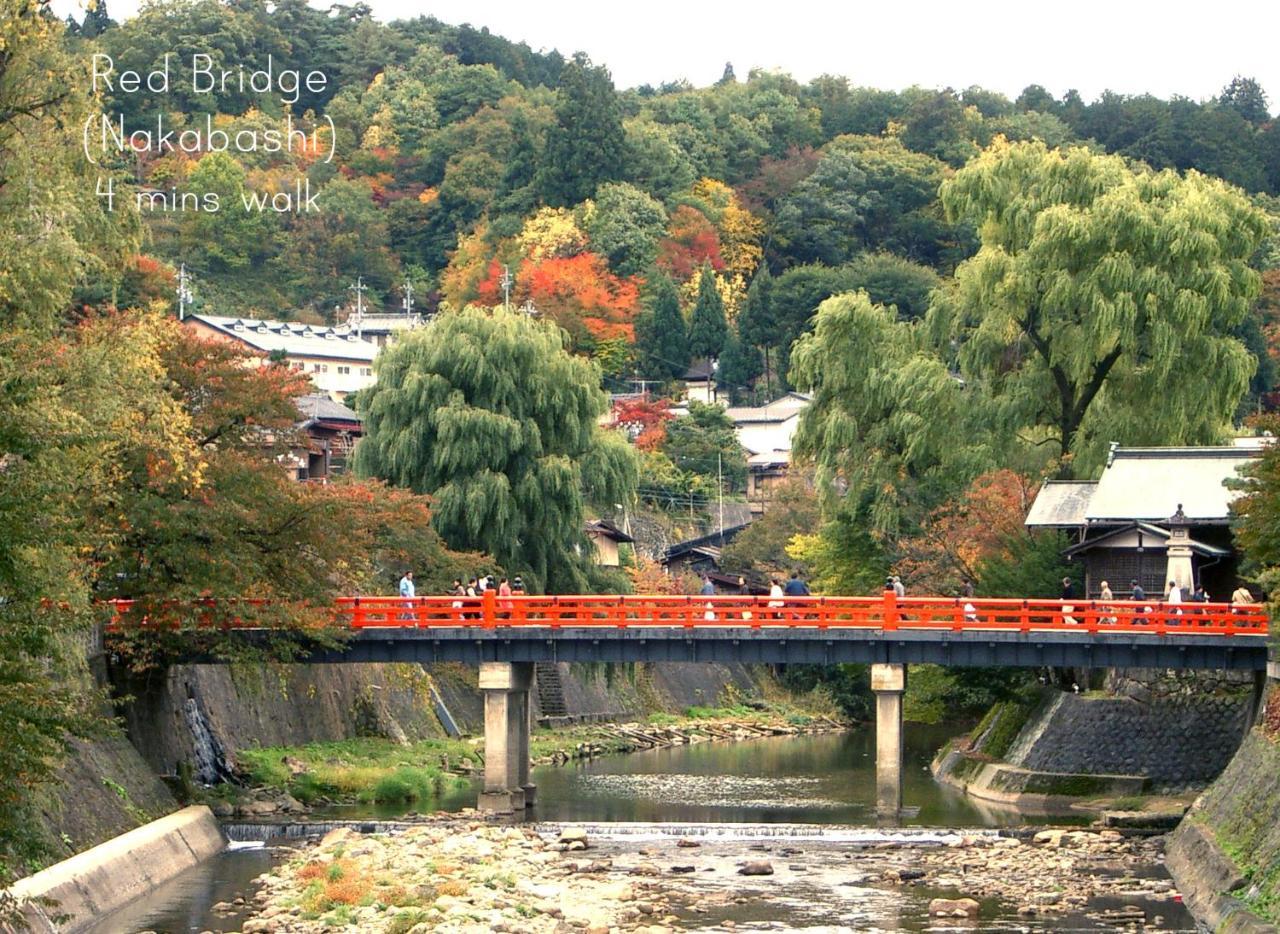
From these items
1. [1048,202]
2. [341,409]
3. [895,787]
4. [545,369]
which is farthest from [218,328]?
[895,787]

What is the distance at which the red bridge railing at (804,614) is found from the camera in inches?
1779

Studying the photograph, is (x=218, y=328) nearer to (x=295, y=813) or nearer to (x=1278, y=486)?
(x=295, y=813)

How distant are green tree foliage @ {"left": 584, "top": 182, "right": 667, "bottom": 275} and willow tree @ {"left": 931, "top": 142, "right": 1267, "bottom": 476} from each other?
6342cm

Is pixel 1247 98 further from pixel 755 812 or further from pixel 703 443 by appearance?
pixel 755 812

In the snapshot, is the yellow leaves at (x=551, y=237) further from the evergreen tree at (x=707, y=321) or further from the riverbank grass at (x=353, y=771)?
the riverbank grass at (x=353, y=771)

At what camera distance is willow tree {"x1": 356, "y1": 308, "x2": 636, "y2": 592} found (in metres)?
60.5

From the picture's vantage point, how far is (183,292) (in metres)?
113

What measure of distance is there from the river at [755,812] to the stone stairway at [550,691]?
12.6 feet

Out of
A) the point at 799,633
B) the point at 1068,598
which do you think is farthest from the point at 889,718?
the point at 1068,598

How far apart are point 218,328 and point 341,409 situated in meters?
17.1

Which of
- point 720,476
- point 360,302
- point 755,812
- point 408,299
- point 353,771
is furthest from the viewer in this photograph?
point 360,302

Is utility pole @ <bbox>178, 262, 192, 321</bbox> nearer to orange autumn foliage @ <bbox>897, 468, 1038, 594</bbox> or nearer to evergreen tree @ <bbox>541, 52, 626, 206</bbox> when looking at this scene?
evergreen tree @ <bbox>541, 52, 626, 206</bbox>

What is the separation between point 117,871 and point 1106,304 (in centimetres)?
3171

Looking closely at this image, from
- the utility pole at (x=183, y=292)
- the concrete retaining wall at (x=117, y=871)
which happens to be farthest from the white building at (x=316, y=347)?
the concrete retaining wall at (x=117, y=871)
